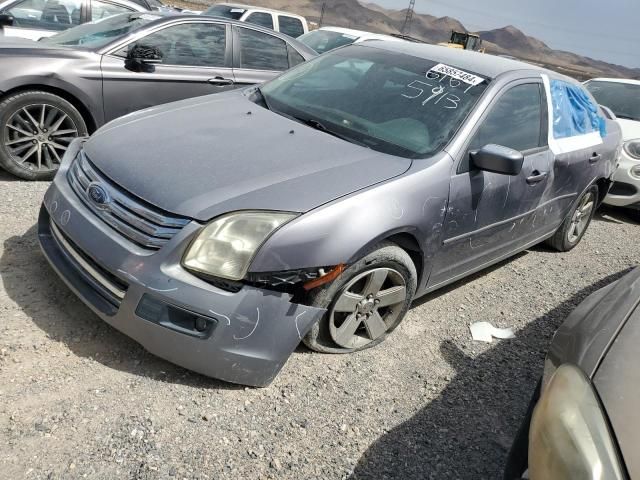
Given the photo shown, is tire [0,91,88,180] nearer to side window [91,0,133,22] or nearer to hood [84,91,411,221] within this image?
hood [84,91,411,221]

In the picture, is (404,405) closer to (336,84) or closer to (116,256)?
(116,256)

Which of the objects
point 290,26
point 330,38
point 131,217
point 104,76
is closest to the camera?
point 131,217

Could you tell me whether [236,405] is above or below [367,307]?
below

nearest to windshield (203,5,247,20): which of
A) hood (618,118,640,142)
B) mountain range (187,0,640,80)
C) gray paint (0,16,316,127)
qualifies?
gray paint (0,16,316,127)

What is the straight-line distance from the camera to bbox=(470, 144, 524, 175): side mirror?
2922 mm

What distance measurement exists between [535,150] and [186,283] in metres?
2.55

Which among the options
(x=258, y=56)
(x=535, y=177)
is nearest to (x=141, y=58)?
(x=258, y=56)

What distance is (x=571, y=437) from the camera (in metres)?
1.47

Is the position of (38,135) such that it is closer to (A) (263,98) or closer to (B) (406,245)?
(A) (263,98)

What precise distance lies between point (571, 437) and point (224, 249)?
4.76ft

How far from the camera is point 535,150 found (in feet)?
12.1

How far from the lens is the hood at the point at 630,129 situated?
262 inches

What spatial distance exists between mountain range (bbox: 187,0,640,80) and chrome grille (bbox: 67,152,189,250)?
55291 mm

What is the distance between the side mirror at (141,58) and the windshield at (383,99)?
1415 mm
